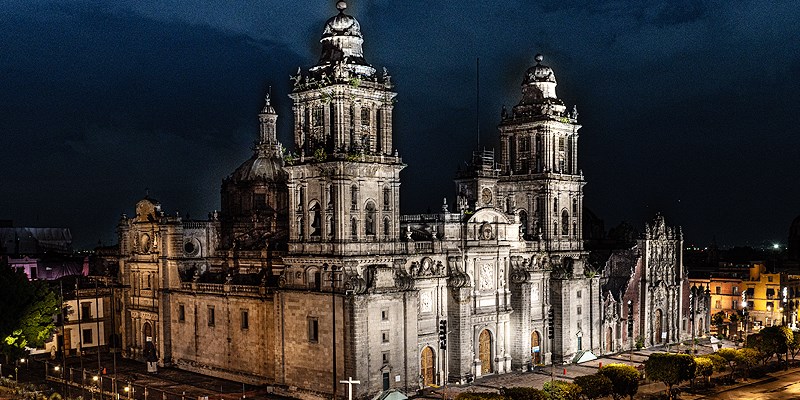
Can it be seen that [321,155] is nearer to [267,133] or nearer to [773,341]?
[267,133]

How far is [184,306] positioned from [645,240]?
47234 millimetres

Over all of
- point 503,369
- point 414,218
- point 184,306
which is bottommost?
point 503,369

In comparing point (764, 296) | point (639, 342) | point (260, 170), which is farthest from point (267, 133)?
point (764, 296)

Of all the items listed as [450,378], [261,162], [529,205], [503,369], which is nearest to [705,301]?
[529,205]

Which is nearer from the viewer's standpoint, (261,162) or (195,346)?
(195,346)

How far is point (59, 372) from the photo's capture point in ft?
251

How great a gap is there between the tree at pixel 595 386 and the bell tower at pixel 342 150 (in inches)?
705

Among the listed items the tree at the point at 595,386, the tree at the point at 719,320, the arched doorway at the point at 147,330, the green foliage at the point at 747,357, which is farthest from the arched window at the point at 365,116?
the tree at the point at 719,320

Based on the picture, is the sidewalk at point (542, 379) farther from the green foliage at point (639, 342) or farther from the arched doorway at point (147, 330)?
the arched doorway at point (147, 330)

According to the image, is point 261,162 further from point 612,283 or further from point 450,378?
point 612,283

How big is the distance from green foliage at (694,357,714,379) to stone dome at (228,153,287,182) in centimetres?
4356

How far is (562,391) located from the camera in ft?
190

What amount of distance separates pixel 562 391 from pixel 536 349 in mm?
23325

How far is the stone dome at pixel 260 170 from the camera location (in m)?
89.2
